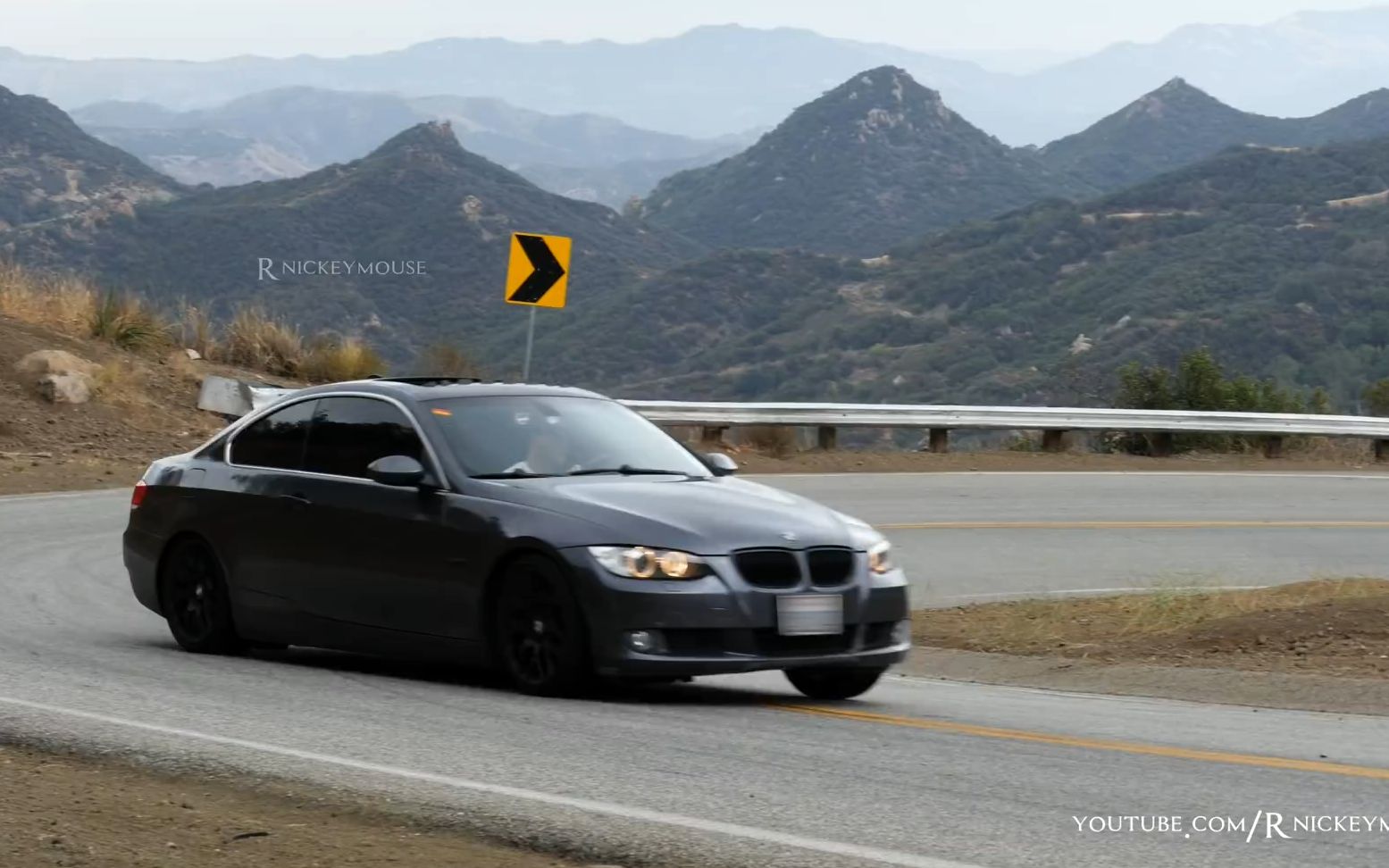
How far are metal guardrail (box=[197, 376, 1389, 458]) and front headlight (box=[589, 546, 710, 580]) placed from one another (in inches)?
642

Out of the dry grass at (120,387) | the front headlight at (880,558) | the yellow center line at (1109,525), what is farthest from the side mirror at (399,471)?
the dry grass at (120,387)

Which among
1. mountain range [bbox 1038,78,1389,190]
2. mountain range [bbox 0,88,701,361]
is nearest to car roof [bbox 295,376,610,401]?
mountain range [bbox 0,88,701,361]

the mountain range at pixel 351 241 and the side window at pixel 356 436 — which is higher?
the mountain range at pixel 351 241

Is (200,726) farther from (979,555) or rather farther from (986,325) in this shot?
(986,325)

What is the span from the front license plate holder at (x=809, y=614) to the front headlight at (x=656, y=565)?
1.27 ft

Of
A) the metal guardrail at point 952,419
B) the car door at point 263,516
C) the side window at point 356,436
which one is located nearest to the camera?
the side window at point 356,436

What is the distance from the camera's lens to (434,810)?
704 centimetres

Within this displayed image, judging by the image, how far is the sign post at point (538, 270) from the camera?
2189cm

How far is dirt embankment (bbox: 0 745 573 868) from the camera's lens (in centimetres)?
636

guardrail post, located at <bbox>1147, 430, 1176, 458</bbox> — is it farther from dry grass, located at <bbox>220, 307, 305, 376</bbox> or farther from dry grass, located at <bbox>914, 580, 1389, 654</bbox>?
dry grass, located at <bbox>914, 580, 1389, 654</bbox>

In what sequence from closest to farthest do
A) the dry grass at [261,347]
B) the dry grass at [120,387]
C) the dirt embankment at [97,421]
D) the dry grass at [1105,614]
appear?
the dry grass at [1105,614] → the dirt embankment at [97,421] → the dry grass at [120,387] → the dry grass at [261,347]

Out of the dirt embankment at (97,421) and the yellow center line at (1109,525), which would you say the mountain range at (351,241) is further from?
the yellow center line at (1109,525)

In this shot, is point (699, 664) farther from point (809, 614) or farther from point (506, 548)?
point (506, 548)

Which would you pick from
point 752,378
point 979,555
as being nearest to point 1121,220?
point 752,378
